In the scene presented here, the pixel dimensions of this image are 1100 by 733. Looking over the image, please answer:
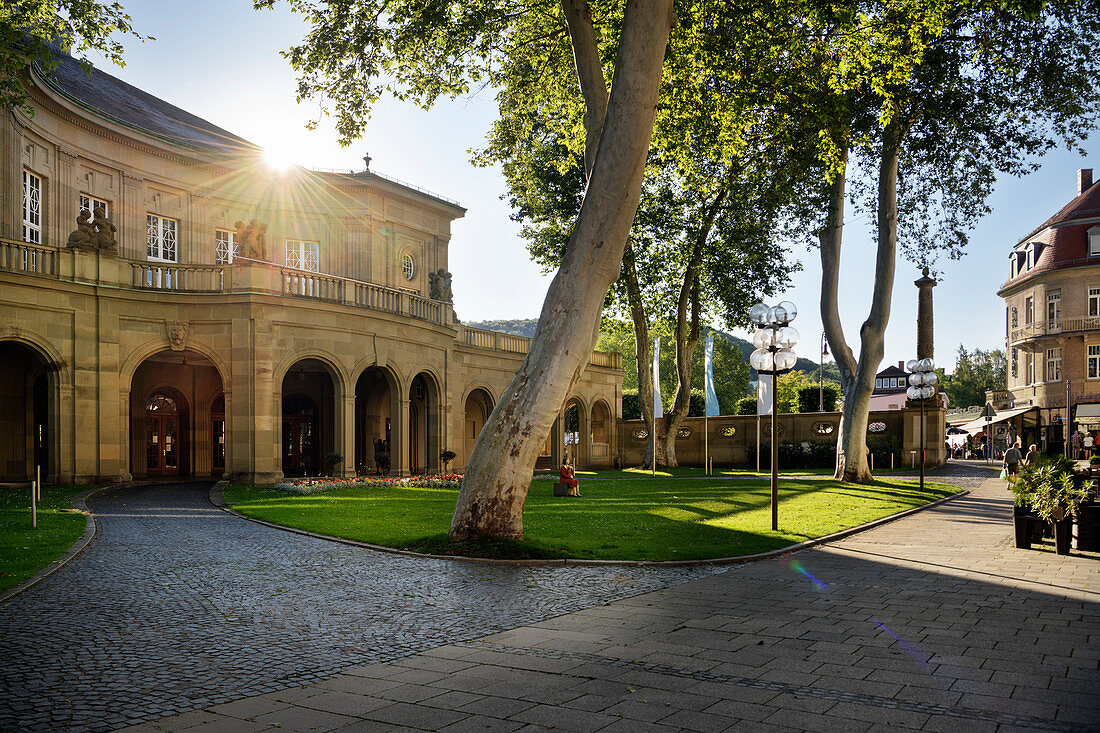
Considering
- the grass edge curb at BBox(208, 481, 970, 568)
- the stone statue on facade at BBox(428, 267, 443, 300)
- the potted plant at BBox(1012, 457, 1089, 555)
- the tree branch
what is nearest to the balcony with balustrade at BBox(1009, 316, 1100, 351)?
the stone statue on facade at BBox(428, 267, 443, 300)

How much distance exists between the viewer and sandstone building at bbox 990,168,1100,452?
5891cm

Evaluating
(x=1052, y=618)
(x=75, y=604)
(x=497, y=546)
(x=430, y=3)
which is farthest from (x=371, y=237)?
(x=1052, y=618)

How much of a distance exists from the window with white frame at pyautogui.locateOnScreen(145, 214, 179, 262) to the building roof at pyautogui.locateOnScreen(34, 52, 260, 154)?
3.31m

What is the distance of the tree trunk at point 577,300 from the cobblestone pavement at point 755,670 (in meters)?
3.63

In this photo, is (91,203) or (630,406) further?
(630,406)

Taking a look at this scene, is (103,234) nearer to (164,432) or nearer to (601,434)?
(164,432)

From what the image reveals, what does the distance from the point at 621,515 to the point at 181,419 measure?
22.0 meters

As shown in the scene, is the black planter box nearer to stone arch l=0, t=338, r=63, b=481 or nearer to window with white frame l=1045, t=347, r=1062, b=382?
stone arch l=0, t=338, r=63, b=481

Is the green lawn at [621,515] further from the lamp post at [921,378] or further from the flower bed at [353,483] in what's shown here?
the lamp post at [921,378]

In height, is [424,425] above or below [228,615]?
above

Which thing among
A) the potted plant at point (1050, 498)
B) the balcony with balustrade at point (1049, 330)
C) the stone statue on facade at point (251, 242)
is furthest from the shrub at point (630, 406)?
the potted plant at point (1050, 498)

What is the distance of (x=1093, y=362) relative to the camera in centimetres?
5944

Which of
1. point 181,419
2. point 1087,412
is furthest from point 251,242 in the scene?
point 1087,412

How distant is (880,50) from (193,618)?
1754 centimetres
